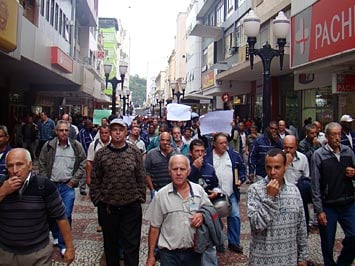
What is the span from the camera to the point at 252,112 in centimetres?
2569

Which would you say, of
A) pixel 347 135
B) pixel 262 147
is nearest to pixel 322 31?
pixel 347 135

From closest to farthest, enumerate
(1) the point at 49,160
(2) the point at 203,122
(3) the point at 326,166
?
(3) the point at 326,166, (1) the point at 49,160, (2) the point at 203,122

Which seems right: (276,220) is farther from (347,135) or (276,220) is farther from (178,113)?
(178,113)

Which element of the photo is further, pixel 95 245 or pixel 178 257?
pixel 95 245

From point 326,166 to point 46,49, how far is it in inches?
469

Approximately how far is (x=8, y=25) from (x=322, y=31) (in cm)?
757

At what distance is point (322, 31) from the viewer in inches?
449

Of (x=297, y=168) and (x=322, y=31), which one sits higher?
(x=322, y=31)

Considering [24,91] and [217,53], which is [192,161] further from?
[217,53]

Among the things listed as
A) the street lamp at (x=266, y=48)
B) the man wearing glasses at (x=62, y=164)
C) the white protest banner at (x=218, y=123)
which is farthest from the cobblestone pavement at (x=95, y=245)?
the street lamp at (x=266, y=48)

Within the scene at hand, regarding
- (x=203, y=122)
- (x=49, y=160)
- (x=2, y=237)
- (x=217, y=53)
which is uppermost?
(x=217, y=53)

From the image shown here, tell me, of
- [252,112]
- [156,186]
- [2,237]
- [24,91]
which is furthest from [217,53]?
[2,237]

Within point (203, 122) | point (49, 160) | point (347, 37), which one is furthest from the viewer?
point (347, 37)

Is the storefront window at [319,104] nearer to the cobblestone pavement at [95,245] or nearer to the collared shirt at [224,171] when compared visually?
the cobblestone pavement at [95,245]
